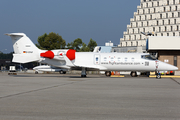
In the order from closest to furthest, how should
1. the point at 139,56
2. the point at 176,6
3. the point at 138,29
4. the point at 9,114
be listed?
the point at 9,114
the point at 139,56
the point at 176,6
the point at 138,29

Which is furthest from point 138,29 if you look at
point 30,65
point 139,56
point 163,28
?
point 139,56

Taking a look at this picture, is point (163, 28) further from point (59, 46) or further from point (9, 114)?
point (9, 114)

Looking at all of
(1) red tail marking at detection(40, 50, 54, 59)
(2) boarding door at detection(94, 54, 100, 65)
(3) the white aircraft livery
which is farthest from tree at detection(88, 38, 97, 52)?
(2) boarding door at detection(94, 54, 100, 65)

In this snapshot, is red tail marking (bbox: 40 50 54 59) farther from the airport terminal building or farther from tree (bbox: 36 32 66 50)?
the airport terminal building

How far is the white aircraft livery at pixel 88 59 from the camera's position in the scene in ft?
109

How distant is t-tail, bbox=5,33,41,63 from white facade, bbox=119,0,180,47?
97.4 metres

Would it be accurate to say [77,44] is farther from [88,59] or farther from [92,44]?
[88,59]

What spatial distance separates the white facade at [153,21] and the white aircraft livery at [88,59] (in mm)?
93761

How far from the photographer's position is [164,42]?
44375mm

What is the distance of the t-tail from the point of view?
3497cm

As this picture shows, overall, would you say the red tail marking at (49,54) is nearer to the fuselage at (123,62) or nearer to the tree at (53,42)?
the fuselage at (123,62)

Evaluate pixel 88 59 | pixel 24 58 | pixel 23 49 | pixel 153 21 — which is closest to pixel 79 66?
pixel 88 59

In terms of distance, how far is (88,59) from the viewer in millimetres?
34125

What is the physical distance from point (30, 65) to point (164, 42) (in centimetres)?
11671
